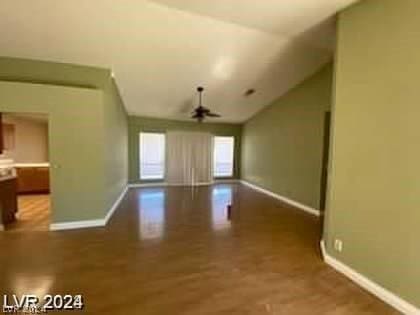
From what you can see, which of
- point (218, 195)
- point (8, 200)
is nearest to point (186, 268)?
point (8, 200)

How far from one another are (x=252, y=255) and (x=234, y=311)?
120cm

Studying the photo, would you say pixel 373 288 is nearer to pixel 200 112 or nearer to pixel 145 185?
pixel 200 112

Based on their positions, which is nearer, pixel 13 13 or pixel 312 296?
pixel 312 296

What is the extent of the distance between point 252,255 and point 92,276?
194 cm

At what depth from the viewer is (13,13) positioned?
3254 millimetres

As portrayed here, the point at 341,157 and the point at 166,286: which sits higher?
the point at 341,157

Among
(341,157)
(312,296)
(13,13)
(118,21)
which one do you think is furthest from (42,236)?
(341,157)

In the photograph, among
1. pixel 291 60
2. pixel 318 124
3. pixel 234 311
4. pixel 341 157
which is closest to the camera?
pixel 234 311

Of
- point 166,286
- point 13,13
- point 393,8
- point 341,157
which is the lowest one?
point 166,286

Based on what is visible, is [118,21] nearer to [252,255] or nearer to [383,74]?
[383,74]

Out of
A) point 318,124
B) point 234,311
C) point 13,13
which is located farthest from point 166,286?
point 318,124

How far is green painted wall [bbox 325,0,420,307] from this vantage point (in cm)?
230

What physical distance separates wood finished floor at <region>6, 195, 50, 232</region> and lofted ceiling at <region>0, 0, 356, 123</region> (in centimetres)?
278

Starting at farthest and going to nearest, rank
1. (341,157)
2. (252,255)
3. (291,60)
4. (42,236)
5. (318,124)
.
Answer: (318,124), (291,60), (42,236), (252,255), (341,157)
